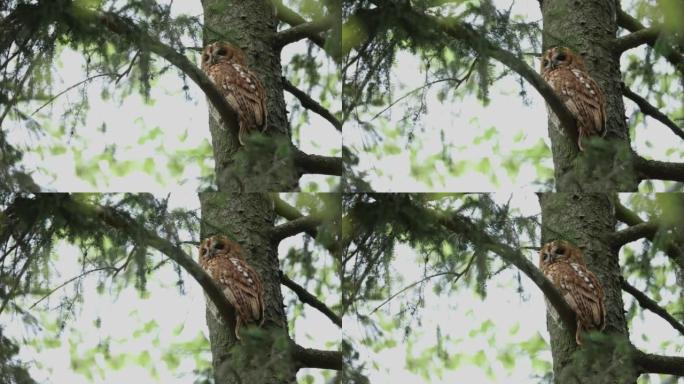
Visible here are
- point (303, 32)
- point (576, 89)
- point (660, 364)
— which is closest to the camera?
point (660, 364)

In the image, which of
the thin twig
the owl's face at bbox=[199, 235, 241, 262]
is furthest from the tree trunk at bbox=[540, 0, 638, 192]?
the owl's face at bbox=[199, 235, 241, 262]

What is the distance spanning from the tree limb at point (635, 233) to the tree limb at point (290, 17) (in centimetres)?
113

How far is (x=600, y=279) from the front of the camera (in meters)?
3.32

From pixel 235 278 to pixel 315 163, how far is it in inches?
17.7

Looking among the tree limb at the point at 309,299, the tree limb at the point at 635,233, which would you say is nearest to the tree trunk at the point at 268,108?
the tree limb at the point at 309,299

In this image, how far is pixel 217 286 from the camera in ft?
10.8

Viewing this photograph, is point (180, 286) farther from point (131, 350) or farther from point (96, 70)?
point (96, 70)

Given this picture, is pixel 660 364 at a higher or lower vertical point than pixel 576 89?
lower

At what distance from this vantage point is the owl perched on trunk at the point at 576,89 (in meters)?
3.32

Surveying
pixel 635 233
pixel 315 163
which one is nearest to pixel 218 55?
pixel 315 163

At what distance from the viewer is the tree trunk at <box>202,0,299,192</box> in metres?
3.37

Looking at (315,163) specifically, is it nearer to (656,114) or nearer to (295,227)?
(295,227)

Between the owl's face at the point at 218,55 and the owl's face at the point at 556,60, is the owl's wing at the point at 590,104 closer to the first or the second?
the owl's face at the point at 556,60

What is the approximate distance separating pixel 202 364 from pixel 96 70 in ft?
3.31
